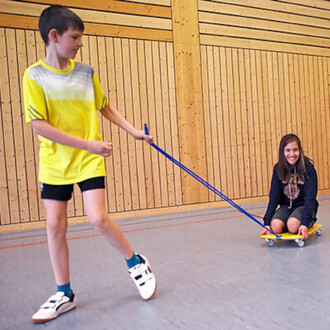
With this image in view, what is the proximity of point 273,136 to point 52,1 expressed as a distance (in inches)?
136

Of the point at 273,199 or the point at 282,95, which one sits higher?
the point at 282,95

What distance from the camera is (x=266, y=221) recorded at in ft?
9.76

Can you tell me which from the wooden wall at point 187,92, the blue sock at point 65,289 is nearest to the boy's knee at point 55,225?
the blue sock at point 65,289

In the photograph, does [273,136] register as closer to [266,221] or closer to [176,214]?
[176,214]

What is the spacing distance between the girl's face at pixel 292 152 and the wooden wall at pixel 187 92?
233 centimetres

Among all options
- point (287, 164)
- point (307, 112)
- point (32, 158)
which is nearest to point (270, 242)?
point (287, 164)

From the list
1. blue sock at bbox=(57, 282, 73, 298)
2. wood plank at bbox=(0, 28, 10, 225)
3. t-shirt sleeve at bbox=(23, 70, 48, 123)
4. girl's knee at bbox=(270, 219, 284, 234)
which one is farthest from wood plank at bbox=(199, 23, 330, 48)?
blue sock at bbox=(57, 282, 73, 298)

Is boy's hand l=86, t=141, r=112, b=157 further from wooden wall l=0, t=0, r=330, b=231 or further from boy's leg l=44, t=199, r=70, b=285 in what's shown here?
wooden wall l=0, t=0, r=330, b=231

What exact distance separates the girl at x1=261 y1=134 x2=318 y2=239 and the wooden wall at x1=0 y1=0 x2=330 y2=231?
219cm

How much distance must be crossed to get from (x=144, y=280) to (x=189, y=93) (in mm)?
3702

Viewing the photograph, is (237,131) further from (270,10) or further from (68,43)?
(68,43)

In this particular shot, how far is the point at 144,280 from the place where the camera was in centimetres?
184

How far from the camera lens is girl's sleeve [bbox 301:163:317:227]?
2.78 m

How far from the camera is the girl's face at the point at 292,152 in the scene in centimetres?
284
